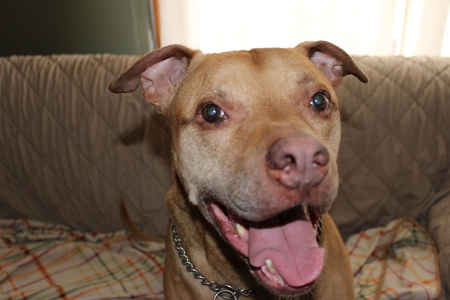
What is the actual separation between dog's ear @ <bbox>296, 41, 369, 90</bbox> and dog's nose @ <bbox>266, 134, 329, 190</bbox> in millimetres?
1056

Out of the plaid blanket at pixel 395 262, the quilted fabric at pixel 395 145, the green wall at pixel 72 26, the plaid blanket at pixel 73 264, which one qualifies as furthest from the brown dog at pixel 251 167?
the green wall at pixel 72 26

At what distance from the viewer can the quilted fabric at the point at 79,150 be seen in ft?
10.9

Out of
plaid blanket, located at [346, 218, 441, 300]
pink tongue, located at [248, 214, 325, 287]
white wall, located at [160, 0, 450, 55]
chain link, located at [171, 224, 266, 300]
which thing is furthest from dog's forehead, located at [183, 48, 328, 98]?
white wall, located at [160, 0, 450, 55]

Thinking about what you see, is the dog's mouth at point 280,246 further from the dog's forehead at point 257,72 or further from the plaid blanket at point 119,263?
the plaid blanket at point 119,263

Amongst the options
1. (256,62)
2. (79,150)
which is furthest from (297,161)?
(79,150)

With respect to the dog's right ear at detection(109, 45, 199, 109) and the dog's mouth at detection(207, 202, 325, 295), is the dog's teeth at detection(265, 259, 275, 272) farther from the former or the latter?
the dog's right ear at detection(109, 45, 199, 109)

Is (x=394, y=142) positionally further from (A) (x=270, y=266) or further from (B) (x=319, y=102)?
(A) (x=270, y=266)

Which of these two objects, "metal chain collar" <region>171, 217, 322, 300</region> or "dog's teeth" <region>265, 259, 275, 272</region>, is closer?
"dog's teeth" <region>265, 259, 275, 272</region>

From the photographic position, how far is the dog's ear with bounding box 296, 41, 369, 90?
213cm

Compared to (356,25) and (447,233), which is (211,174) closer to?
(447,233)

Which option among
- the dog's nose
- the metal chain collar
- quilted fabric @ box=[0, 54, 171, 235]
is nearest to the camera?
the dog's nose

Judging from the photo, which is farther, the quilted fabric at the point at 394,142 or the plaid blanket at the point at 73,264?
the quilted fabric at the point at 394,142

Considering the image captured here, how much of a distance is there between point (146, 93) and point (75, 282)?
1677 mm

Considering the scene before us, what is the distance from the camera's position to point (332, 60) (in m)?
2.25
